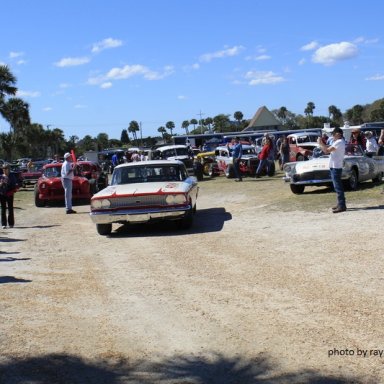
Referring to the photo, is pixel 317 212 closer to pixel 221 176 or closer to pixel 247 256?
pixel 247 256

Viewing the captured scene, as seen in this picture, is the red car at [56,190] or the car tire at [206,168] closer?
the red car at [56,190]

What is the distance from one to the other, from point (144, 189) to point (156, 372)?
21.2 ft

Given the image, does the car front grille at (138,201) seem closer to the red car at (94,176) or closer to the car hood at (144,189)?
the car hood at (144,189)

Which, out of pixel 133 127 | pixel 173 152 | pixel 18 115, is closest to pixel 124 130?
pixel 133 127

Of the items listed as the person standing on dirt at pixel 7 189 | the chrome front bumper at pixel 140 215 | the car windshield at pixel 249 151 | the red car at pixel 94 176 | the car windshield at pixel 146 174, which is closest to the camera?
the chrome front bumper at pixel 140 215

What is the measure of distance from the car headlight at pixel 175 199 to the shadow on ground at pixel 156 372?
227 inches

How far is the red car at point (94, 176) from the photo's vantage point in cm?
1801

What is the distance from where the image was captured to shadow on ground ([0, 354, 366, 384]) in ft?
12.3

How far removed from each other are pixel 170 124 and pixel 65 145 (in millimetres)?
33219

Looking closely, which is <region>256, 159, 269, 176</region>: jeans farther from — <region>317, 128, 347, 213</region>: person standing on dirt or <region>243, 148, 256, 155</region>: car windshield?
<region>317, 128, 347, 213</region>: person standing on dirt

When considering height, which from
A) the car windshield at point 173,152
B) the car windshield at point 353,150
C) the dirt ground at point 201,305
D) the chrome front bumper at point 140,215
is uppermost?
the car windshield at point 173,152

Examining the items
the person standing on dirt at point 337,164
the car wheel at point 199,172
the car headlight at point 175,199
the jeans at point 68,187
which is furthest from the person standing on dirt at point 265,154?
the car headlight at point 175,199

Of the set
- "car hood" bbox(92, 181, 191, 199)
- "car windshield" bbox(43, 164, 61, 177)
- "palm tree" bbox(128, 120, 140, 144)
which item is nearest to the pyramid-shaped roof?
"palm tree" bbox(128, 120, 140, 144)

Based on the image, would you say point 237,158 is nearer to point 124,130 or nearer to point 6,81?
point 6,81
